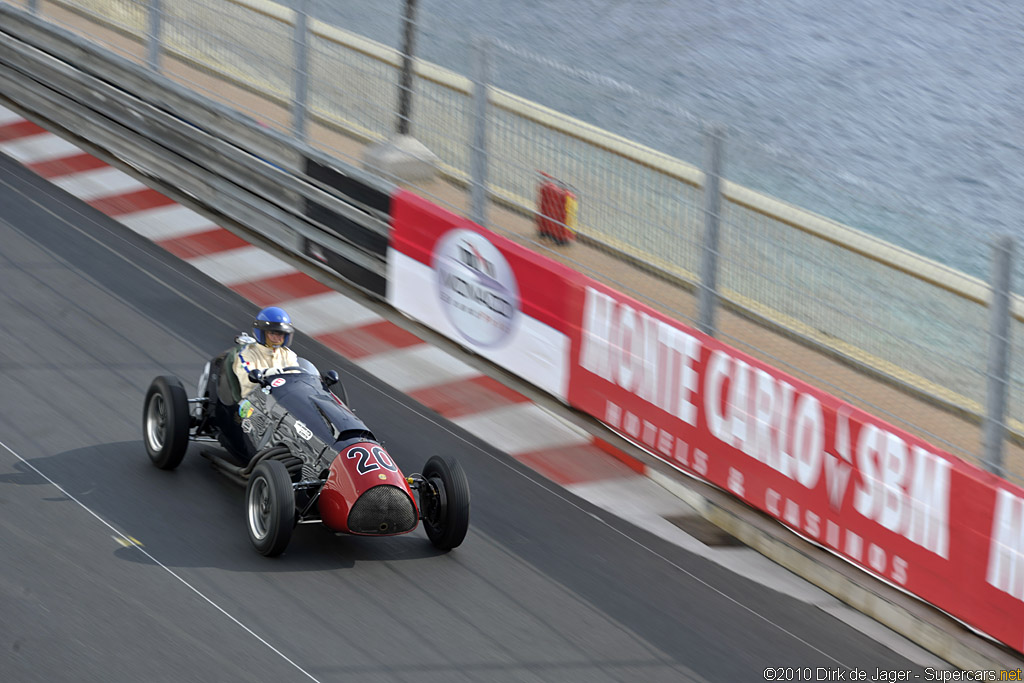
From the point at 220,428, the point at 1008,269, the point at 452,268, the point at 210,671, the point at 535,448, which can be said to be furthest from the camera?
the point at 452,268

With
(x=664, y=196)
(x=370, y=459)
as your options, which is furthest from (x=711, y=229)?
(x=370, y=459)

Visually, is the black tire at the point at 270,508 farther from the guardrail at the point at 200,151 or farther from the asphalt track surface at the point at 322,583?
the guardrail at the point at 200,151

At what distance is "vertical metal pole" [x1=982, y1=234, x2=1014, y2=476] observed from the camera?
23.8 feet

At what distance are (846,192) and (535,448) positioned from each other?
9.61 ft

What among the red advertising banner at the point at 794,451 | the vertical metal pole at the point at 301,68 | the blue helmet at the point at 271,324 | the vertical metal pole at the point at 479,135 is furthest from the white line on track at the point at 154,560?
the vertical metal pole at the point at 301,68

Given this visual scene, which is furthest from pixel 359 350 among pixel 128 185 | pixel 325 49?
pixel 128 185

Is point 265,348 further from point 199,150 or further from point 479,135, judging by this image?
point 199,150

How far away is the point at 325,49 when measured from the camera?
1145cm

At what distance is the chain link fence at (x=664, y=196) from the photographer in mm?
7590

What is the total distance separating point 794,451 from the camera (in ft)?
27.5

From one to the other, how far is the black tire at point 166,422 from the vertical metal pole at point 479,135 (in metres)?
3.02

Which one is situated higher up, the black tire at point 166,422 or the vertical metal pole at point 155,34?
the vertical metal pole at point 155,34

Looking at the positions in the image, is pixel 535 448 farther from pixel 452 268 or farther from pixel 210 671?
pixel 210 671

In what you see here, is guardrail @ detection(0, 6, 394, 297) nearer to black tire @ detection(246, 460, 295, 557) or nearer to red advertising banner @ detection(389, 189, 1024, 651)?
red advertising banner @ detection(389, 189, 1024, 651)
